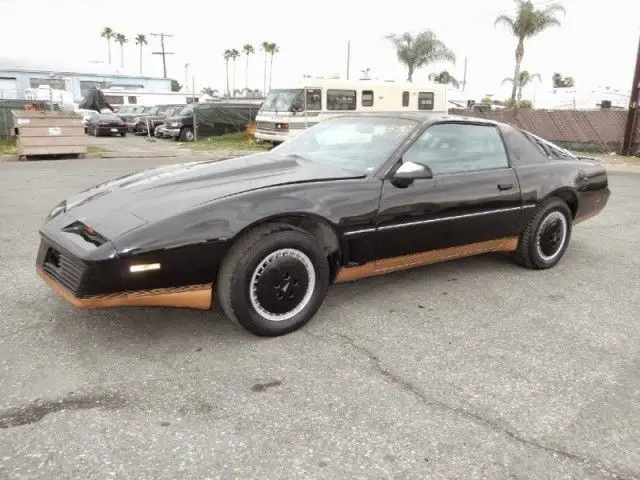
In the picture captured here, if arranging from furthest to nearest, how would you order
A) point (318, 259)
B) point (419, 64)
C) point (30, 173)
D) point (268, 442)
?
point (419, 64) < point (30, 173) < point (318, 259) < point (268, 442)

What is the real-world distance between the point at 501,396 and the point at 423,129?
193 cm

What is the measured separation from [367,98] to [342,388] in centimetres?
1650

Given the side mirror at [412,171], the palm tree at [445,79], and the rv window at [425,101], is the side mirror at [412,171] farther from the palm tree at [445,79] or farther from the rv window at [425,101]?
the palm tree at [445,79]

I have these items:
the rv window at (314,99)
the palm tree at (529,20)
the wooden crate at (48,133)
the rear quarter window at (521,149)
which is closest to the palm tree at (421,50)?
the palm tree at (529,20)

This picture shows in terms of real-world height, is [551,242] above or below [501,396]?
above

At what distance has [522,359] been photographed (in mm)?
3025

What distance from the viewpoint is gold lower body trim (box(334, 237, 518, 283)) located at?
3537 millimetres

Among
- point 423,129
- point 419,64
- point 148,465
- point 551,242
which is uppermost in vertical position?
point 419,64

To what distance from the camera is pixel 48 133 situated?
13688mm

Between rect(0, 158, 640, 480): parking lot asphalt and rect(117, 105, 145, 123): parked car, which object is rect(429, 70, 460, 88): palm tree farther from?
rect(0, 158, 640, 480): parking lot asphalt

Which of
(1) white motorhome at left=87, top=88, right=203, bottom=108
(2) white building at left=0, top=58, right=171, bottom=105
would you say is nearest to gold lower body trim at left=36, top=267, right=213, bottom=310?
(1) white motorhome at left=87, top=88, right=203, bottom=108

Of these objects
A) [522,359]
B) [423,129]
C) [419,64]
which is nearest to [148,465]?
[522,359]

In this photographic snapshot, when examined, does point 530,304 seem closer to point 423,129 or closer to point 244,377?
point 423,129

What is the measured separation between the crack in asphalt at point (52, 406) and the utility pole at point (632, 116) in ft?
63.3
